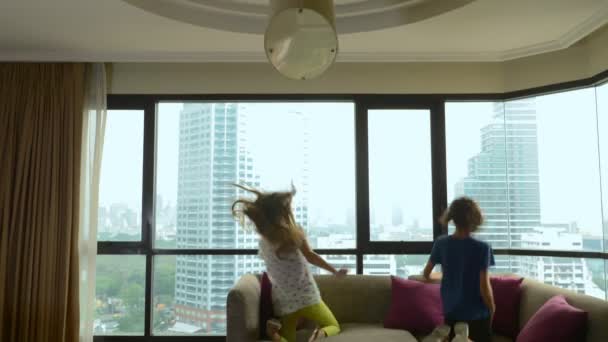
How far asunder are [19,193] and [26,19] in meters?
1.31

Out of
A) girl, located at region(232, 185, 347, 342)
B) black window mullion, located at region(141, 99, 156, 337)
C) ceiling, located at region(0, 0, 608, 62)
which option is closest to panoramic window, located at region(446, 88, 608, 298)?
ceiling, located at region(0, 0, 608, 62)

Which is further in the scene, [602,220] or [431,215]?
[431,215]

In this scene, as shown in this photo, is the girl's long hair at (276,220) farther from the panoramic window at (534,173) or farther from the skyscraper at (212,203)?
the panoramic window at (534,173)

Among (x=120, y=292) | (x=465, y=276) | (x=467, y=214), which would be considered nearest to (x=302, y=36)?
(x=467, y=214)

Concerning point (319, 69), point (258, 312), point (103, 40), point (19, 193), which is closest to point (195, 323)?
point (258, 312)

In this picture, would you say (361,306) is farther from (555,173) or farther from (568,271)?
(555,173)

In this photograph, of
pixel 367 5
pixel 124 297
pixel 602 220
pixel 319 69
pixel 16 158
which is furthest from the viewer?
pixel 124 297

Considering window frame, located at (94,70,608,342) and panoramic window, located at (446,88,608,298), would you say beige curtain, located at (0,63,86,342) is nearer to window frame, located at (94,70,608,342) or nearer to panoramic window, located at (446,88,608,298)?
window frame, located at (94,70,608,342)

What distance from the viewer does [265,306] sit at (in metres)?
3.00

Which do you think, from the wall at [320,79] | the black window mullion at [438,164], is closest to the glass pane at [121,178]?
the wall at [320,79]

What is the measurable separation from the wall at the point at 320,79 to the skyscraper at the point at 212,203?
0.20 metres

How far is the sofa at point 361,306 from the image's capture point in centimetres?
246

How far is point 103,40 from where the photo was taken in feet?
10.9

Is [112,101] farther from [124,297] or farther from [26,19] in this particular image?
[124,297]
